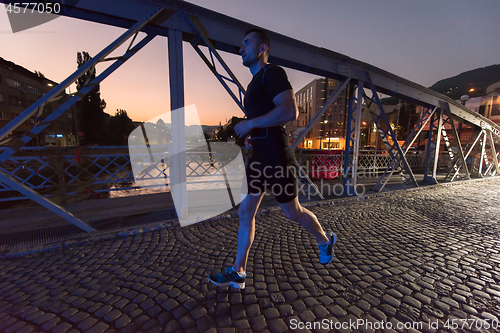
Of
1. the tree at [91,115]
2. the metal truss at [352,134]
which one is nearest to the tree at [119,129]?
the tree at [91,115]

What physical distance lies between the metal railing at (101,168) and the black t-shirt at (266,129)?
10.2 ft

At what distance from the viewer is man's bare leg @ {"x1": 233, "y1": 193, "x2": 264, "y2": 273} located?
6.25ft

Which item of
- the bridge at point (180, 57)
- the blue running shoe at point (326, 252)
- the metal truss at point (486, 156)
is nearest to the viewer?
the blue running shoe at point (326, 252)

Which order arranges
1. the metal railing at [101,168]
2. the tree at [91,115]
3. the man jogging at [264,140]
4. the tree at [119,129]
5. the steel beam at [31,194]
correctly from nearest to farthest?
the man jogging at [264,140], the steel beam at [31,194], the metal railing at [101,168], the tree at [91,115], the tree at [119,129]

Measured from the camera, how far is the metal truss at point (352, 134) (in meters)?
5.71

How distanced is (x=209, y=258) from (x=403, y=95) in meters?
7.82

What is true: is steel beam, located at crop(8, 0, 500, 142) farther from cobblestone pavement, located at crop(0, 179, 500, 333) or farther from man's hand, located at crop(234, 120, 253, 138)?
cobblestone pavement, located at crop(0, 179, 500, 333)

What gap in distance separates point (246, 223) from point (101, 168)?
5680 millimetres

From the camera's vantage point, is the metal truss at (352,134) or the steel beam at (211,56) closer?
the steel beam at (211,56)

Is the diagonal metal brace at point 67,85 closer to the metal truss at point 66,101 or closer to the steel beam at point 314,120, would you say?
the metal truss at point 66,101

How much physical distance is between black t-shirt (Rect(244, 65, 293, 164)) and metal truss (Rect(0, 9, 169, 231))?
271cm

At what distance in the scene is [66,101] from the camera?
2.99 metres
